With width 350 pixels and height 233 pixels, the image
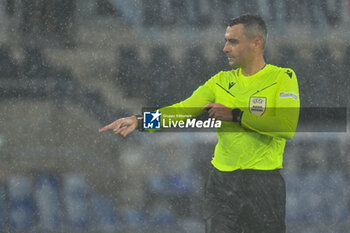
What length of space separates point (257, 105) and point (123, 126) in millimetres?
853

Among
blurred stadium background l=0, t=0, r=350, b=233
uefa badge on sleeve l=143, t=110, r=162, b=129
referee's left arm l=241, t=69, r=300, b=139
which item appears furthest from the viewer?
blurred stadium background l=0, t=0, r=350, b=233

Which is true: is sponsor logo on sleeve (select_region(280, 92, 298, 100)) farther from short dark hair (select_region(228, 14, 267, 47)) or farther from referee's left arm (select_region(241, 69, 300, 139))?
short dark hair (select_region(228, 14, 267, 47))

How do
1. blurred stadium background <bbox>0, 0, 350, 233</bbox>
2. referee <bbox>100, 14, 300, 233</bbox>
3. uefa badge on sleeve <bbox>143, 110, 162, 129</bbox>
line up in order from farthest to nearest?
blurred stadium background <bbox>0, 0, 350, 233</bbox>, uefa badge on sleeve <bbox>143, 110, 162, 129</bbox>, referee <bbox>100, 14, 300, 233</bbox>

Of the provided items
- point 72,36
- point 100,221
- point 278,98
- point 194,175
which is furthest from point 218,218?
point 72,36

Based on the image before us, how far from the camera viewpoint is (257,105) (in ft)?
9.76

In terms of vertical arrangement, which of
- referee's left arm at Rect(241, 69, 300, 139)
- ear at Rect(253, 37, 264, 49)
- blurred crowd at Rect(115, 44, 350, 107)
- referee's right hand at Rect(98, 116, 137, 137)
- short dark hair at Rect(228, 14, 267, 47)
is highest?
short dark hair at Rect(228, 14, 267, 47)

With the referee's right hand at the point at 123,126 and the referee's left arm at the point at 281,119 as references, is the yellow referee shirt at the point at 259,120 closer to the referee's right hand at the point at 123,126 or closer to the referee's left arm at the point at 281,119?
the referee's left arm at the point at 281,119

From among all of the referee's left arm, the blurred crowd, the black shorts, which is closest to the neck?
the referee's left arm

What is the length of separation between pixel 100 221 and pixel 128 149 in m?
0.89

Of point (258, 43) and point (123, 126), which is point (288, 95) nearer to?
point (258, 43)

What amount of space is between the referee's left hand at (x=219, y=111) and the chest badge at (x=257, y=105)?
0.56ft

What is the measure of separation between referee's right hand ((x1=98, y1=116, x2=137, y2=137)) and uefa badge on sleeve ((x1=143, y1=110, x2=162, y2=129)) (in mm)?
77

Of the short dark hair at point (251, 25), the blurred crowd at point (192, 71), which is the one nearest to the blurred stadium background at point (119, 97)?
the blurred crowd at point (192, 71)

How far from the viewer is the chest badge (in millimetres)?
2953
